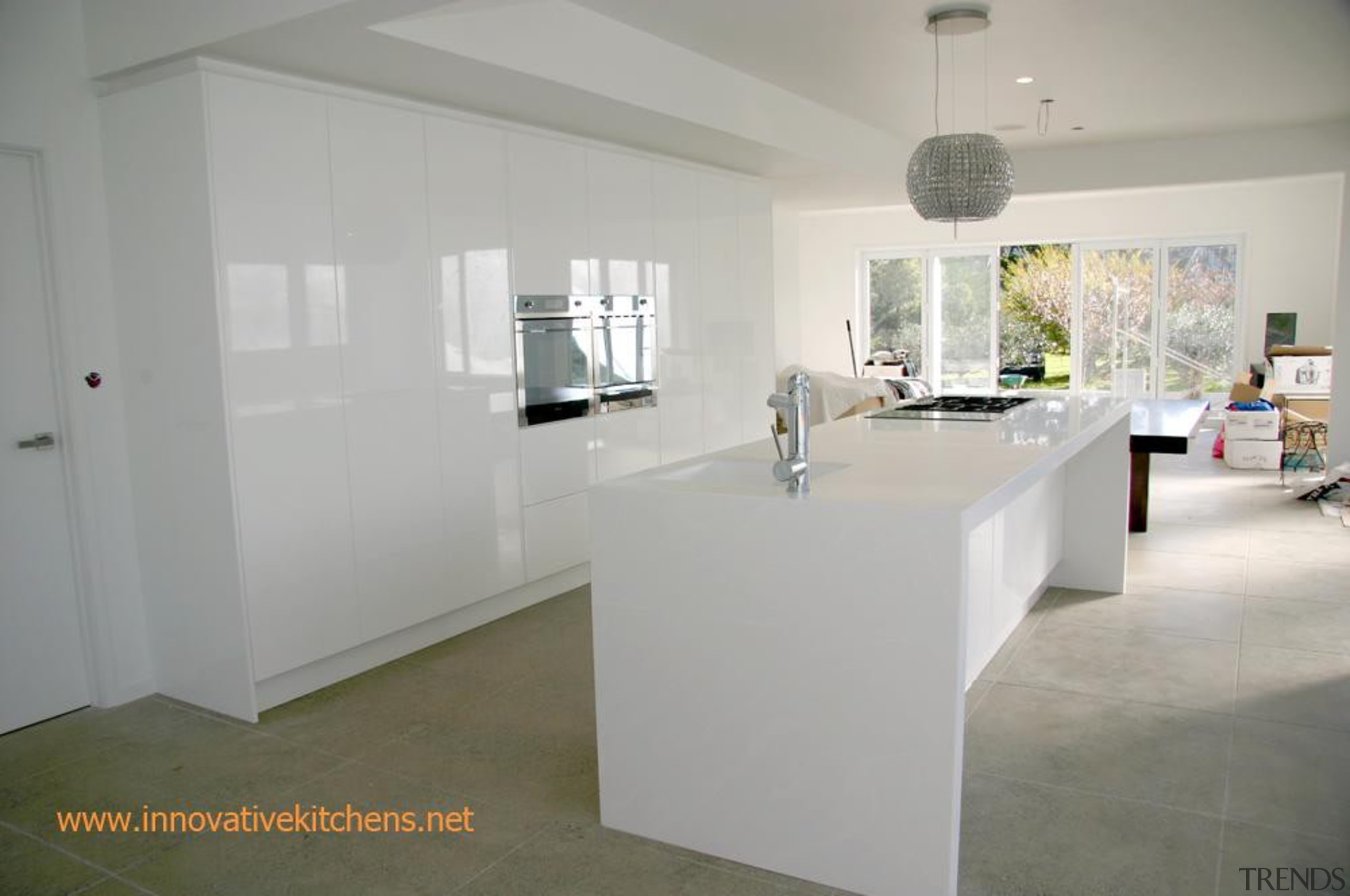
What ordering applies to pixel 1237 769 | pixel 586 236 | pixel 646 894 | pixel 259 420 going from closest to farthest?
1. pixel 646 894
2. pixel 1237 769
3. pixel 259 420
4. pixel 586 236

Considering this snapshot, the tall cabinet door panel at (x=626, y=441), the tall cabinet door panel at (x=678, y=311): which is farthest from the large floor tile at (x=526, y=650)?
the tall cabinet door panel at (x=678, y=311)

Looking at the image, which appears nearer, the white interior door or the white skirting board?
the white interior door

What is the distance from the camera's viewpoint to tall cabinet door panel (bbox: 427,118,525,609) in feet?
13.0

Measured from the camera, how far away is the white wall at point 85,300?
325cm

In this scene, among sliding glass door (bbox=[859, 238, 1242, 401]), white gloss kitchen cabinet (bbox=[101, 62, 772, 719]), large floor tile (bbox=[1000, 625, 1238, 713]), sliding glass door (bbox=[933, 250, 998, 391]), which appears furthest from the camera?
sliding glass door (bbox=[933, 250, 998, 391])

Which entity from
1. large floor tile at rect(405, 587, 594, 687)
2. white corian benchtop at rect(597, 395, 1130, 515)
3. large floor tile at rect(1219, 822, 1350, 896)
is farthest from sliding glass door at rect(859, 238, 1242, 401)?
large floor tile at rect(1219, 822, 1350, 896)

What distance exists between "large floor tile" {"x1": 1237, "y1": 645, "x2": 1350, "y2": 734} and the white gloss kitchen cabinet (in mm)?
2882

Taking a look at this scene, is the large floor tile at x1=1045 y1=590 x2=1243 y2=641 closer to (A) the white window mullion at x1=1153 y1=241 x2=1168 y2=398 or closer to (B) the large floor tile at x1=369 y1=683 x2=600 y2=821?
(B) the large floor tile at x1=369 y1=683 x2=600 y2=821

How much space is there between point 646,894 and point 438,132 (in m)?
2.94

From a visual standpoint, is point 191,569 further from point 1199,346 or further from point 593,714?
point 1199,346

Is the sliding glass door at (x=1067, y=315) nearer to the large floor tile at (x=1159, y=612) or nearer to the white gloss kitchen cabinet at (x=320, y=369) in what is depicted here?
the large floor tile at (x=1159, y=612)

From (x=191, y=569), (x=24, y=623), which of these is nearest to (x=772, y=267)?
(x=191, y=569)

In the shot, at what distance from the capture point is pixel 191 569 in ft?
11.3

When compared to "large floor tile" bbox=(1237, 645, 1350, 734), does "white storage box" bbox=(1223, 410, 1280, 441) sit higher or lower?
higher
